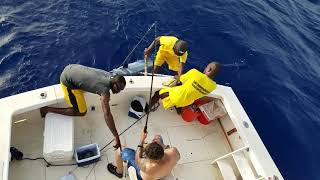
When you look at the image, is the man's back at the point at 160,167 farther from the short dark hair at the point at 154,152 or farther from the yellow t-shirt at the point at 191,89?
the yellow t-shirt at the point at 191,89

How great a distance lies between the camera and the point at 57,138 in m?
4.45

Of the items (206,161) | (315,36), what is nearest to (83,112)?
(206,161)

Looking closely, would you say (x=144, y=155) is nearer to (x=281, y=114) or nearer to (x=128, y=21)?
(x=281, y=114)

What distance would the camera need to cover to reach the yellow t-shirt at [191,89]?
5113mm

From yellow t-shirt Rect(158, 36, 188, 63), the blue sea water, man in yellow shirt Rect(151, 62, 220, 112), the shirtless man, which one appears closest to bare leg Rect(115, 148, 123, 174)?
the shirtless man

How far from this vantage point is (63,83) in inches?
181

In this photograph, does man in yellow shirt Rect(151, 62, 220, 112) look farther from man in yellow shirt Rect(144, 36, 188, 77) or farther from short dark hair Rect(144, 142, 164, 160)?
short dark hair Rect(144, 142, 164, 160)

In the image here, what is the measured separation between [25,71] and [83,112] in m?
2.42

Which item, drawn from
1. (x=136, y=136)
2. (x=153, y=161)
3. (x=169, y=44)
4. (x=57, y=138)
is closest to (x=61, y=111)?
(x=57, y=138)

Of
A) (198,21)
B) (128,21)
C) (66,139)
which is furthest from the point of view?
(198,21)

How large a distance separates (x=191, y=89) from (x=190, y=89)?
0.02 meters

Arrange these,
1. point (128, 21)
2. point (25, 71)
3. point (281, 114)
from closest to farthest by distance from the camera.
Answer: point (25, 71)
point (281, 114)
point (128, 21)

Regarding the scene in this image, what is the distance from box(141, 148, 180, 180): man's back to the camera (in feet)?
12.1

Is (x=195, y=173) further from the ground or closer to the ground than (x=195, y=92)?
closer to the ground
